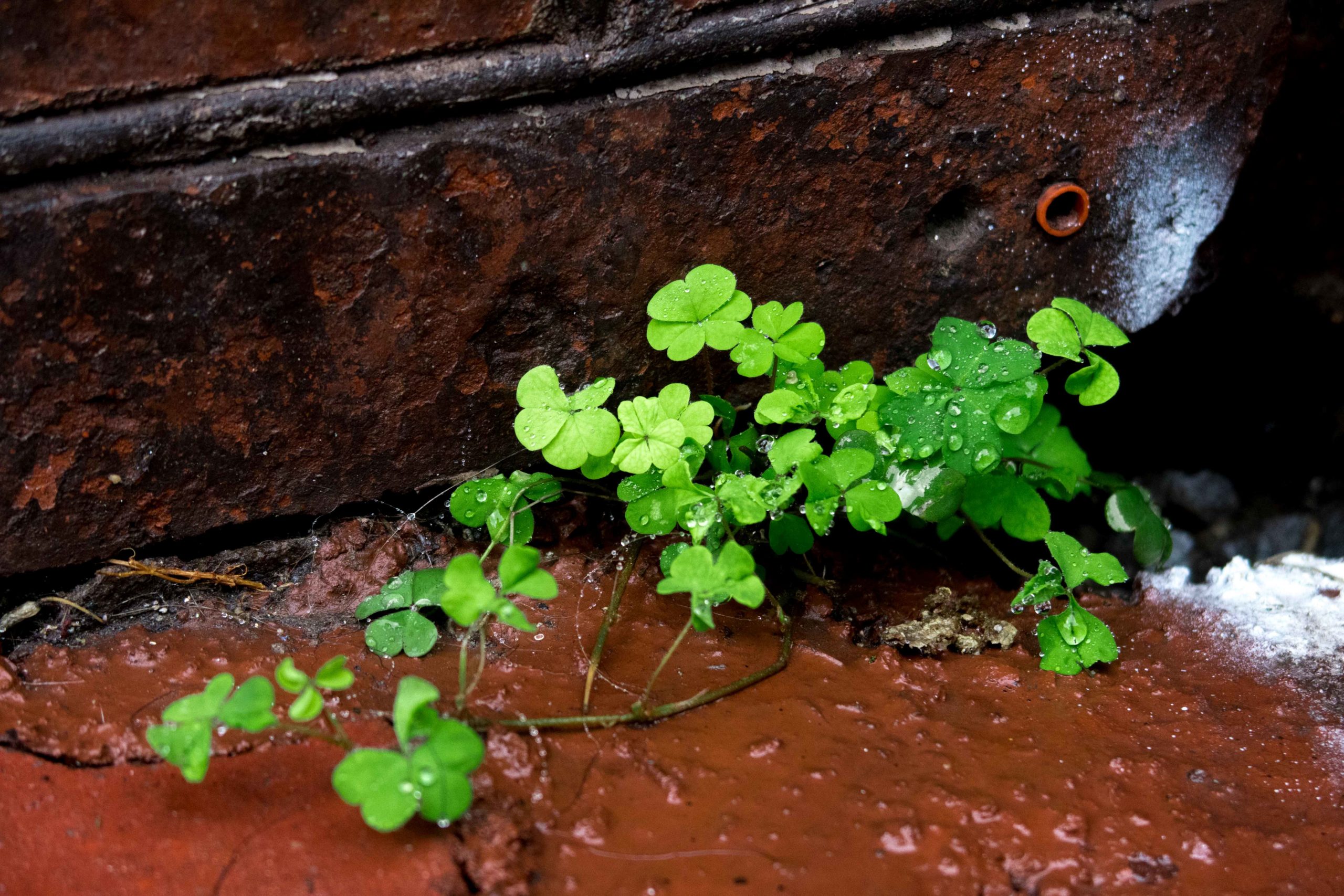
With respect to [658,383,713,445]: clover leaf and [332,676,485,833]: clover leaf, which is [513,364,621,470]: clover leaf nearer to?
[658,383,713,445]: clover leaf

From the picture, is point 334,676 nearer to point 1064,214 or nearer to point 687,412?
point 687,412

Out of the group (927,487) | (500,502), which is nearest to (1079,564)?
(927,487)

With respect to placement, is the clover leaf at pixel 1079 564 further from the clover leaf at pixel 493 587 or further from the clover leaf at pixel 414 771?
the clover leaf at pixel 414 771

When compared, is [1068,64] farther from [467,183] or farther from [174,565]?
[174,565]

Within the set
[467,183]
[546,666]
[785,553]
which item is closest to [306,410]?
[467,183]

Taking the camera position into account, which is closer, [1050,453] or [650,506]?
[650,506]

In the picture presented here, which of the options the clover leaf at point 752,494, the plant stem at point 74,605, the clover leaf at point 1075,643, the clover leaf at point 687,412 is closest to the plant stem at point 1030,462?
the clover leaf at point 1075,643

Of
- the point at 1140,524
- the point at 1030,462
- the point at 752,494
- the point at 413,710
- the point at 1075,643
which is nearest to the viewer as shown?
the point at 413,710

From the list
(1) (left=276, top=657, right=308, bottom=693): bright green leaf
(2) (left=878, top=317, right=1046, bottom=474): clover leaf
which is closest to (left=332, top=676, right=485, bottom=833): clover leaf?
(1) (left=276, top=657, right=308, bottom=693): bright green leaf
